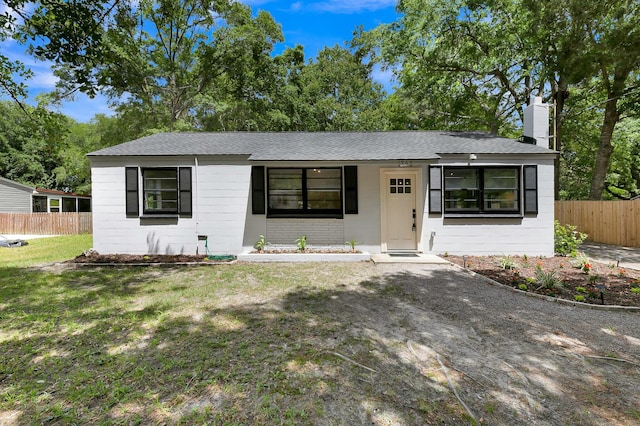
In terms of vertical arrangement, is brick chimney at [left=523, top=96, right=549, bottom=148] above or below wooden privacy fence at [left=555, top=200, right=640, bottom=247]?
above

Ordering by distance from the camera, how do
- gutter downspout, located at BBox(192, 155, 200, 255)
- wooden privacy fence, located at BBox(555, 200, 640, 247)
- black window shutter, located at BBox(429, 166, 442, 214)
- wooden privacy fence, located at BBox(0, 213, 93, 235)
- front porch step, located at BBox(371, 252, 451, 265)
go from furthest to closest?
wooden privacy fence, located at BBox(0, 213, 93, 235) → wooden privacy fence, located at BBox(555, 200, 640, 247) → gutter downspout, located at BBox(192, 155, 200, 255) → black window shutter, located at BBox(429, 166, 442, 214) → front porch step, located at BBox(371, 252, 451, 265)

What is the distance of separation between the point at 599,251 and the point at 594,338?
8.12 m

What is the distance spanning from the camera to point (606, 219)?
1091 centimetres

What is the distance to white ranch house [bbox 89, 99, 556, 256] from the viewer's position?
8.51m

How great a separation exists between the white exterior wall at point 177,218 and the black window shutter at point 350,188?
9.58 ft

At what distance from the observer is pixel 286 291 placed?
17.4ft

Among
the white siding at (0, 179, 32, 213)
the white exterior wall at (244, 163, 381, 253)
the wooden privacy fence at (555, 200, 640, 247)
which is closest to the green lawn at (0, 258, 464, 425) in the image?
the white exterior wall at (244, 163, 381, 253)

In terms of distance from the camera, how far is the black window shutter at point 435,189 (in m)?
8.50

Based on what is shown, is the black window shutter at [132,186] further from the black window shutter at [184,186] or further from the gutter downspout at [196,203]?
the gutter downspout at [196,203]

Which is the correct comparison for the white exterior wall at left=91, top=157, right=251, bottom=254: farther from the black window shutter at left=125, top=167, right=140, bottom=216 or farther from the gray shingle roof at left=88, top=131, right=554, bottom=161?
the gray shingle roof at left=88, top=131, right=554, bottom=161

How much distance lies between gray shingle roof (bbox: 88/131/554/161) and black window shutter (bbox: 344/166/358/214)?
1.68ft

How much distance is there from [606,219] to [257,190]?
12.8 metres

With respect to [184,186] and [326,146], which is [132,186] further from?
[326,146]

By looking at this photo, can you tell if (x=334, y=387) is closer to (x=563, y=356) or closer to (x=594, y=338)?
(x=563, y=356)
